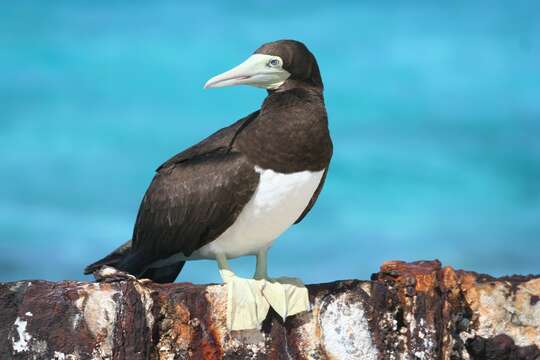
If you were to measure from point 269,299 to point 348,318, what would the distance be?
1.94 feet

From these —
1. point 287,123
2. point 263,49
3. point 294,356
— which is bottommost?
point 294,356

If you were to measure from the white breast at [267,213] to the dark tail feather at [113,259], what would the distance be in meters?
0.76

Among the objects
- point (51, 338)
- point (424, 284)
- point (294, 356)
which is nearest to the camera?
point (51, 338)

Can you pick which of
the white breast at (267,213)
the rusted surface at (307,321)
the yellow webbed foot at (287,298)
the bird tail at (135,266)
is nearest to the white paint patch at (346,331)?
the rusted surface at (307,321)

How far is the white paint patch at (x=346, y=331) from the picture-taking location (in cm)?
615

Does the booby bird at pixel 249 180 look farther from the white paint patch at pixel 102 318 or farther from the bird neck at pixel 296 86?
the white paint patch at pixel 102 318

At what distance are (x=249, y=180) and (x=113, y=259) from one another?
156 cm

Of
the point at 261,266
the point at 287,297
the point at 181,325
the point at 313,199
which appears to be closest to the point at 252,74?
the point at 313,199

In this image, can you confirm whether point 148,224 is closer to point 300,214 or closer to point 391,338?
point 300,214

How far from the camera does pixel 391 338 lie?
633 cm

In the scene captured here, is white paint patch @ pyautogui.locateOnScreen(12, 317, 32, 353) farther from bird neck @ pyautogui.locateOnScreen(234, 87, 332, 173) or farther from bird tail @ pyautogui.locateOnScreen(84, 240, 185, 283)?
bird neck @ pyautogui.locateOnScreen(234, 87, 332, 173)

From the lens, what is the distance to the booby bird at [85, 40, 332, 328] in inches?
247

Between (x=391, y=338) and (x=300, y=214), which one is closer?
(x=391, y=338)

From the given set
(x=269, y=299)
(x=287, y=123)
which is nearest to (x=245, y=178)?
(x=287, y=123)
